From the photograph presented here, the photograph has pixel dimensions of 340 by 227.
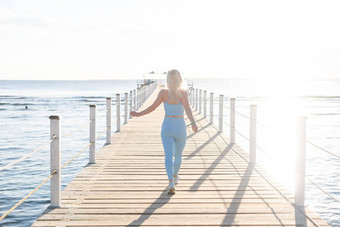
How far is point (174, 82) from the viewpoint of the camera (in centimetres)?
536

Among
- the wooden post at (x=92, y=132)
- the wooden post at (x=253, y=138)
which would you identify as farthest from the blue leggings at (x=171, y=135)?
the wooden post at (x=253, y=138)

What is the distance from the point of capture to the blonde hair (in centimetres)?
532

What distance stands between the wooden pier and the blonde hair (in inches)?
52.6

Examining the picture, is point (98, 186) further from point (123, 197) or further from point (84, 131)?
point (84, 131)

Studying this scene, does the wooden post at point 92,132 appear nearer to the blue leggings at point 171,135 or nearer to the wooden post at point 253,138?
the blue leggings at point 171,135

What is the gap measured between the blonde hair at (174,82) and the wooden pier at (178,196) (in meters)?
1.34

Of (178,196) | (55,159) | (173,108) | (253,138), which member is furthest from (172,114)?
(253,138)

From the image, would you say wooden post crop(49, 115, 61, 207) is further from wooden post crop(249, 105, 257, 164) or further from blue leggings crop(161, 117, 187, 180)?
wooden post crop(249, 105, 257, 164)

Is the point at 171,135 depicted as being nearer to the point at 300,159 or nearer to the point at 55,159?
the point at 55,159

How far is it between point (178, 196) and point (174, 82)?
57.9 inches

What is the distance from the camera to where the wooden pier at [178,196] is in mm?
4652

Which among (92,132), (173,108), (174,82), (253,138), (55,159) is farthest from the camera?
(253,138)

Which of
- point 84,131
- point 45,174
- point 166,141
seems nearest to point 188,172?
point 166,141

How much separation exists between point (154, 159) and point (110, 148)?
165 centimetres
